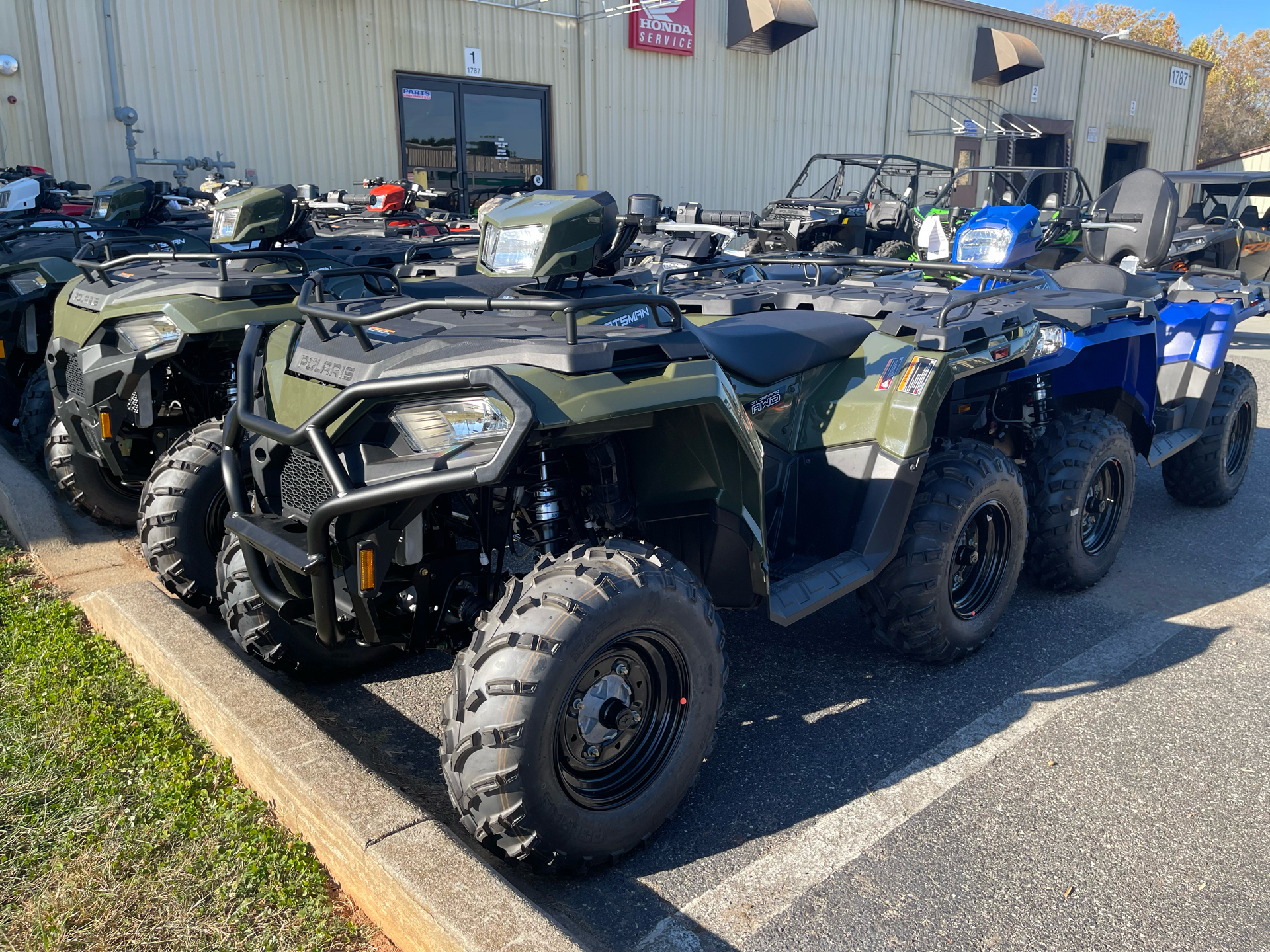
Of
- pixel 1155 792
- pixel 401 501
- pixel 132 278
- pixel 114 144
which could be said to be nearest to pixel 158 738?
pixel 401 501

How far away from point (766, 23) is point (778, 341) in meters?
15.2

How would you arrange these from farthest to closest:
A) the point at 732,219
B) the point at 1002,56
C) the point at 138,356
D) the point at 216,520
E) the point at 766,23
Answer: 1. the point at 1002,56
2. the point at 766,23
3. the point at 732,219
4. the point at 138,356
5. the point at 216,520

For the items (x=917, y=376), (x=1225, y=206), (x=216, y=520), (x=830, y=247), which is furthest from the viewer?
(x=1225, y=206)

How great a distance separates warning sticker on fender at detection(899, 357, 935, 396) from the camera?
341 centimetres

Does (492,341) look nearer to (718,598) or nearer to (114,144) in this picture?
(718,598)

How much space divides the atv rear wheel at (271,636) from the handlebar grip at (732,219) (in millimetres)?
6286

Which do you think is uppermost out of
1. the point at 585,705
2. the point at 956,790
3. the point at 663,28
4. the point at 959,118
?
the point at 663,28

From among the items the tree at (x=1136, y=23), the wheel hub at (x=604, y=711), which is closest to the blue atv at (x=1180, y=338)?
the wheel hub at (x=604, y=711)

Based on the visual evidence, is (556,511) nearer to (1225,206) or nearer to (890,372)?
(890,372)

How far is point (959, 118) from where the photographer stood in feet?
73.9

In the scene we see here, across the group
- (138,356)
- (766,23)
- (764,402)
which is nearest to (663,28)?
(766,23)

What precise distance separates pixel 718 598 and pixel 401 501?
1073 mm

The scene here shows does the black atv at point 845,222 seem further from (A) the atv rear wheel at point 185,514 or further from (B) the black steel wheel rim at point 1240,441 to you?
(A) the atv rear wheel at point 185,514

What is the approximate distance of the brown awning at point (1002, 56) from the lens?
22.1m
